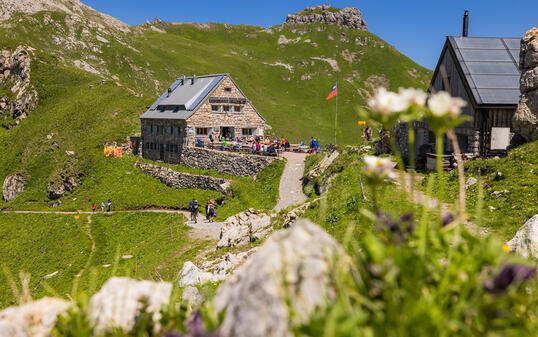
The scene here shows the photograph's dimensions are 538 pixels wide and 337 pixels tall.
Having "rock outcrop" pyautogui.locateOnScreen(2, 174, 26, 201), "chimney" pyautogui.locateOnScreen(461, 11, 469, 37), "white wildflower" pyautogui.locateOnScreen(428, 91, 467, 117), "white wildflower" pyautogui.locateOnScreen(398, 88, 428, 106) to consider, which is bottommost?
"rock outcrop" pyautogui.locateOnScreen(2, 174, 26, 201)

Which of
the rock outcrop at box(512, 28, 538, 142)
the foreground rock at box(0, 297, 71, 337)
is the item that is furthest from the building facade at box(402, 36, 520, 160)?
the foreground rock at box(0, 297, 71, 337)

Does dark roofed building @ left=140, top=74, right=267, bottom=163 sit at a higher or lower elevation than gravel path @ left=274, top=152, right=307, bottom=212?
higher

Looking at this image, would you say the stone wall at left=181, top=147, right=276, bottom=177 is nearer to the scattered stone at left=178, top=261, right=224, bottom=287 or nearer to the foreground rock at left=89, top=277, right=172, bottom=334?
the scattered stone at left=178, top=261, right=224, bottom=287

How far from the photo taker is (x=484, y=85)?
23.9m

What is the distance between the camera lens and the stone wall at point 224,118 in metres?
47.2

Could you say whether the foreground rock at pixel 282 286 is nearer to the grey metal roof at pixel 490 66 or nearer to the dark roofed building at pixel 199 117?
the grey metal roof at pixel 490 66

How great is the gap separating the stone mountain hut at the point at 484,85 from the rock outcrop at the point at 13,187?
161 ft

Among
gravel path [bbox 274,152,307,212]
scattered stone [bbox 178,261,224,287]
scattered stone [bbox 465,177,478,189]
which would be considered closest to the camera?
scattered stone [bbox 178,261,224,287]

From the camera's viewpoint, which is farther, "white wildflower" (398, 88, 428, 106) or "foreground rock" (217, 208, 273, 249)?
"foreground rock" (217, 208, 273, 249)

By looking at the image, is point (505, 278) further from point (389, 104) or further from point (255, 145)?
point (255, 145)

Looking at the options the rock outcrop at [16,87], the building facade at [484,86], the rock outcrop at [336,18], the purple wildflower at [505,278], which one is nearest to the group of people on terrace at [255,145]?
the building facade at [484,86]

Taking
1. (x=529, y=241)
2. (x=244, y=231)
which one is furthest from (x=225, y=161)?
(x=529, y=241)

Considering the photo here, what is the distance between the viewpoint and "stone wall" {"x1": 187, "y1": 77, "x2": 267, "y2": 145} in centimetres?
4725

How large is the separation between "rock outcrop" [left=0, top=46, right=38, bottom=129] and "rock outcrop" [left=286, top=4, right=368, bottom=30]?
116 meters
